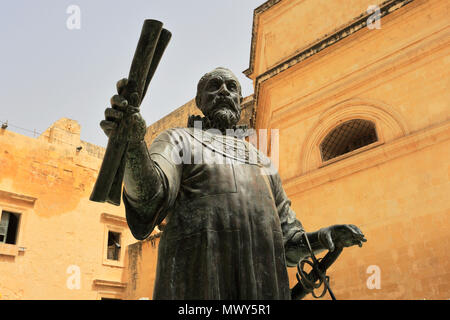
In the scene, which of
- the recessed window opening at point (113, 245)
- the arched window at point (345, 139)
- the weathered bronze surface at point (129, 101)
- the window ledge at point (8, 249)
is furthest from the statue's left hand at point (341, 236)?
the recessed window opening at point (113, 245)

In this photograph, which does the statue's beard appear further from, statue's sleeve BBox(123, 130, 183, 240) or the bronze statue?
statue's sleeve BBox(123, 130, 183, 240)

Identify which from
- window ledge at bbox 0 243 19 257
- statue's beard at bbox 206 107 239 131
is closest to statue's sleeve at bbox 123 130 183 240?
statue's beard at bbox 206 107 239 131

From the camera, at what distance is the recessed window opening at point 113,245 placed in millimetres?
17438

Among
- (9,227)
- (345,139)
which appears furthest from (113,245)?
(345,139)

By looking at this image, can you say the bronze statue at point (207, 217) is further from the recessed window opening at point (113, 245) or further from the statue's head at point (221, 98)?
the recessed window opening at point (113, 245)

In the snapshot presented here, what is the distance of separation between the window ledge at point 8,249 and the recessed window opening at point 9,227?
46cm

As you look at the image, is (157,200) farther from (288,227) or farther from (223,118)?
(288,227)

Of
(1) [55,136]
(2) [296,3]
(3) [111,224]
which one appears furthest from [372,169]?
(1) [55,136]

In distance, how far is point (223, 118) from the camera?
2293 mm

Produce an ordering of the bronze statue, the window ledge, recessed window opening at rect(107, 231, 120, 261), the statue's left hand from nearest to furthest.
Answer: the bronze statue < the statue's left hand < the window ledge < recessed window opening at rect(107, 231, 120, 261)

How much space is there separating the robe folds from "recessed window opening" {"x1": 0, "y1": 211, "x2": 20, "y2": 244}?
14480 mm

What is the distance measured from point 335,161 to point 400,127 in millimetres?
1427

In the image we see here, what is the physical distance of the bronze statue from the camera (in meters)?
1.74

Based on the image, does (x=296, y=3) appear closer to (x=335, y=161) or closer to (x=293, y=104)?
(x=293, y=104)
